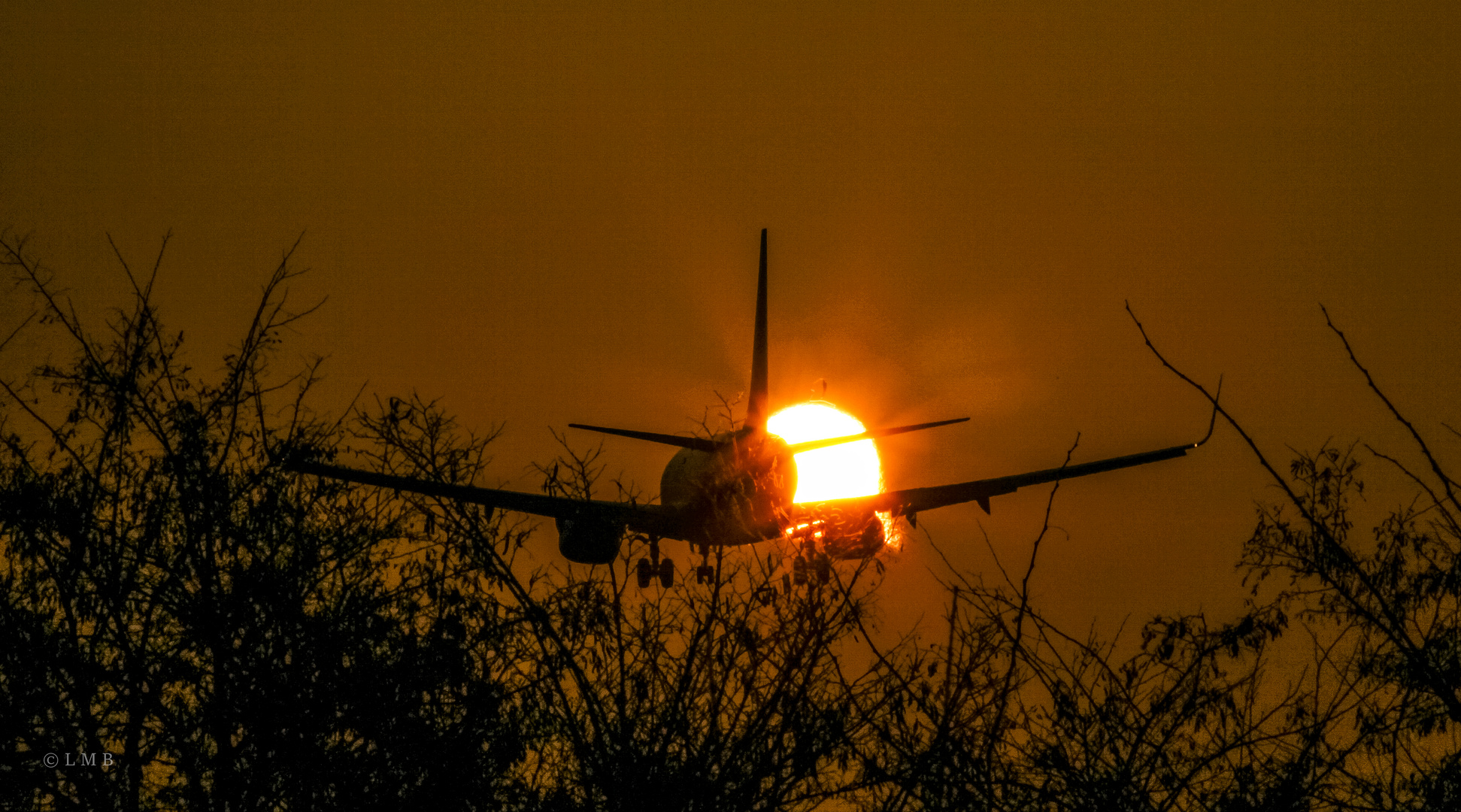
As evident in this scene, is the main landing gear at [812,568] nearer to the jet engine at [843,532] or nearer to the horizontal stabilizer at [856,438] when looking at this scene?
the jet engine at [843,532]

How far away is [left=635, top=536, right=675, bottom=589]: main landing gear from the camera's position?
35.6 ft

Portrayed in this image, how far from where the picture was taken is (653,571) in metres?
11.0

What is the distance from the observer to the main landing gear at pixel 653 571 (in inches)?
427

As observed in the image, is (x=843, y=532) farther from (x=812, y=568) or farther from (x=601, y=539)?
(x=601, y=539)

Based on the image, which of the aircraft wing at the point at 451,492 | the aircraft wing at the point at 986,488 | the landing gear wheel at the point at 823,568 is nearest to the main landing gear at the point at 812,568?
the landing gear wheel at the point at 823,568

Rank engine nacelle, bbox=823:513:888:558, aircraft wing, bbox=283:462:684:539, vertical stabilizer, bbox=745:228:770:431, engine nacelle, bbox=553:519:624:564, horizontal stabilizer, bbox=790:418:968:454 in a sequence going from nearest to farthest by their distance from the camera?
engine nacelle, bbox=823:513:888:558 < engine nacelle, bbox=553:519:624:564 < aircraft wing, bbox=283:462:684:539 < horizontal stabilizer, bbox=790:418:968:454 < vertical stabilizer, bbox=745:228:770:431

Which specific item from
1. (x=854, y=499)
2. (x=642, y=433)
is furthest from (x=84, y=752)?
(x=642, y=433)

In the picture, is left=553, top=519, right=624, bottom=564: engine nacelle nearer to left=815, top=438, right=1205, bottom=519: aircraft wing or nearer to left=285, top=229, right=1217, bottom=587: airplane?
left=285, top=229, right=1217, bottom=587: airplane

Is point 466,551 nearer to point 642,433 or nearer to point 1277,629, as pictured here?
point 1277,629
